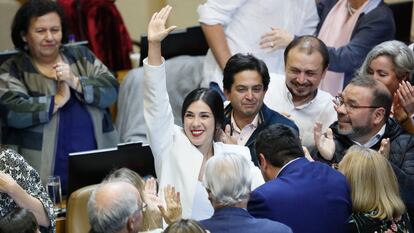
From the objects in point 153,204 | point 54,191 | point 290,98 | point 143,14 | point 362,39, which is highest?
point 362,39

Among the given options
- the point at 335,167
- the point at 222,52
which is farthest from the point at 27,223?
the point at 222,52

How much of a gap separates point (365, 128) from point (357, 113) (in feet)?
0.26

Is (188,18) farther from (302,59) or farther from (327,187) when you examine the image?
(327,187)

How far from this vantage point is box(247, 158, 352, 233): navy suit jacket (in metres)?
3.77

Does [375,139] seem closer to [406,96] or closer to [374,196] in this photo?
[406,96]

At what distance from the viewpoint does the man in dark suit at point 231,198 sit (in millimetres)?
3490

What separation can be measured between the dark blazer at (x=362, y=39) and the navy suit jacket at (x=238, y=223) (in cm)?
206

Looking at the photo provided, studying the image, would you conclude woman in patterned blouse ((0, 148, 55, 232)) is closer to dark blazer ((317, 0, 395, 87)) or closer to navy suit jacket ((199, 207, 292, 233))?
navy suit jacket ((199, 207, 292, 233))

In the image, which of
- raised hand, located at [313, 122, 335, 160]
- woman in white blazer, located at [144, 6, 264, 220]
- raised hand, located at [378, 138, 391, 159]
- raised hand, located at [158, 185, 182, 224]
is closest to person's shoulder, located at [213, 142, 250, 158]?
woman in white blazer, located at [144, 6, 264, 220]

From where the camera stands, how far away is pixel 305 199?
150 inches

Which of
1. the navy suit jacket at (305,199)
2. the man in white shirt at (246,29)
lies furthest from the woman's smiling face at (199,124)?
the man in white shirt at (246,29)

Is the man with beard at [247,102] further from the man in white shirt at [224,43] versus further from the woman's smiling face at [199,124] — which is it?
the man in white shirt at [224,43]

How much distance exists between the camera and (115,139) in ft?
17.8

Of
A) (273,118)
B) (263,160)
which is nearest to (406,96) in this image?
(273,118)
